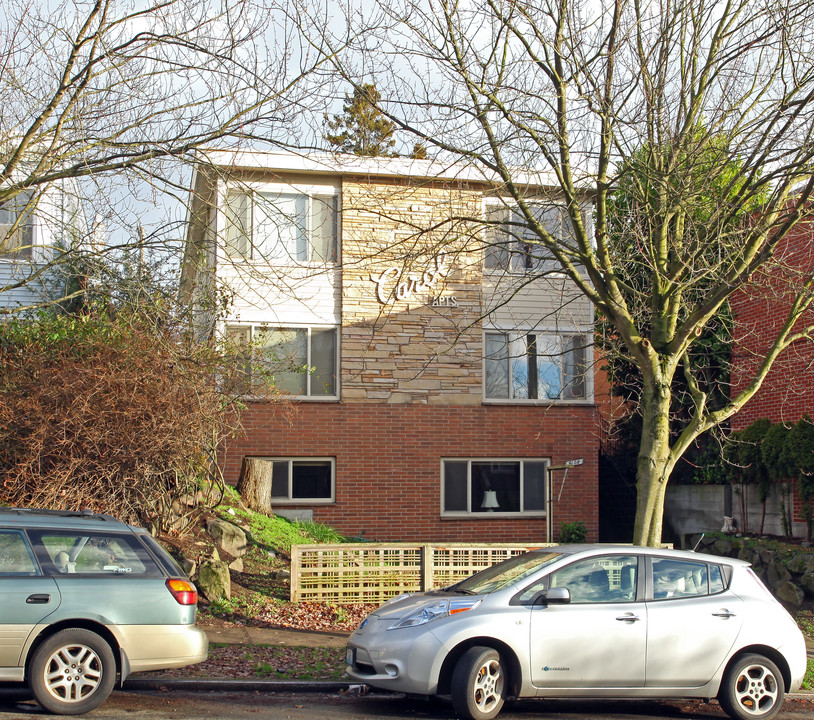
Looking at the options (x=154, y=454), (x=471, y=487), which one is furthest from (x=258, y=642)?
(x=471, y=487)

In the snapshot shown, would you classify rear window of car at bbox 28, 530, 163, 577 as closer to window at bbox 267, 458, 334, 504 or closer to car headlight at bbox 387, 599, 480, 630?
car headlight at bbox 387, 599, 480, 630

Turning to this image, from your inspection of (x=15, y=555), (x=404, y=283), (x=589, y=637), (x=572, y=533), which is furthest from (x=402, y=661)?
(x=404, y=283)

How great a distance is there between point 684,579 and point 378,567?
208 inches

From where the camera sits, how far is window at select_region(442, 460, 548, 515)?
18391 millimetres

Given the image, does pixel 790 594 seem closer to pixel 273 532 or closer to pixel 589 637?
pixel 589 637

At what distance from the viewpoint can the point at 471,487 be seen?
18453mm

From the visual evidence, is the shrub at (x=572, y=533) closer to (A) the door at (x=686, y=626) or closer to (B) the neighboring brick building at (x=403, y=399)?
Answer: (B) the neighboring brick building at (x=403, y=399)

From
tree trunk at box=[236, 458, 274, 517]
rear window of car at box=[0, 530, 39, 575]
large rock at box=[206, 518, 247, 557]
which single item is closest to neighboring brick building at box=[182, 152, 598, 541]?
tree trunk at box=[236, 458, 274, 517]

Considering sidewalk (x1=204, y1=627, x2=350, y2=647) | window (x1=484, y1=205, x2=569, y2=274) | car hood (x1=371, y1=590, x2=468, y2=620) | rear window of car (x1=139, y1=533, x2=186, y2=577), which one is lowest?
sidewalk (x1=204, y1=627, x2=350, y2=647)

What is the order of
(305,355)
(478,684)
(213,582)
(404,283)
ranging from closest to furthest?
1. (478,684)
2. (213,582)
3. (305,355)
4. (404,283)

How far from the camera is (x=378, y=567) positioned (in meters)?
12.3

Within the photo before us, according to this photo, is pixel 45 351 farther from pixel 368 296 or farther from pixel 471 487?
pixel 471 487

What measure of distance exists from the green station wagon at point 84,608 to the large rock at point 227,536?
206 inches

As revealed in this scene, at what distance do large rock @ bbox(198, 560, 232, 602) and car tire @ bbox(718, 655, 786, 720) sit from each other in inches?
248
